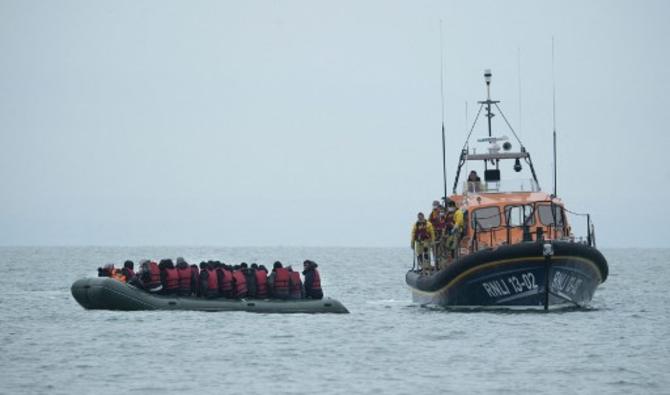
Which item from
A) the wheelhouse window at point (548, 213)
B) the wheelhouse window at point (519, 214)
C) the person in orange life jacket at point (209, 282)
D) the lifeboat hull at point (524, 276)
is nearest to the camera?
the lifeboat hull at point (524, 276)

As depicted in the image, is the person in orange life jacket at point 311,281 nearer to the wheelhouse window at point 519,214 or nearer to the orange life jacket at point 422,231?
the orange life jacket at point 422,231

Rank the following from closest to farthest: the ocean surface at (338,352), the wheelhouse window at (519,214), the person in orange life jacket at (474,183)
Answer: the ocean surface at (338,352)
the wheelhouse window at (519,214)
the person in orange life jacket at (474,183)

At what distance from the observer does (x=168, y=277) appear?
112 feet

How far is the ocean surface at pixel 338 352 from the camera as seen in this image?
2344cm

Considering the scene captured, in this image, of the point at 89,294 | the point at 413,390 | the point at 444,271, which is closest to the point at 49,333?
the point at 89,294

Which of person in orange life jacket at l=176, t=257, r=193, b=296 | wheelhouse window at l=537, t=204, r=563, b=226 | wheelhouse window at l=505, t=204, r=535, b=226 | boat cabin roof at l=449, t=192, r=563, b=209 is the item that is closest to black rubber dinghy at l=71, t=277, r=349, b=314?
person in orange life jacket at l=176, t=257, r=193, b=296

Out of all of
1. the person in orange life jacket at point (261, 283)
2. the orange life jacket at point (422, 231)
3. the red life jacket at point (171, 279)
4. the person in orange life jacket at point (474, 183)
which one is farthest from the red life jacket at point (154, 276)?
the person in orange life jacket at point (474, 183)

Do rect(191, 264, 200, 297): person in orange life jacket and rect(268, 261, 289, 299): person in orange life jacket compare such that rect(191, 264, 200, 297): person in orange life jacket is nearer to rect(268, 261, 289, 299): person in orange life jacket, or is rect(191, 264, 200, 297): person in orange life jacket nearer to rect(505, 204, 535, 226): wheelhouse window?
rect(268, 261, 289, 299): person in orange life jacket

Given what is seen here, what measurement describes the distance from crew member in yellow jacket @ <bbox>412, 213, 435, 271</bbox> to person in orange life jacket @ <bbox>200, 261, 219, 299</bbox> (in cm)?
576

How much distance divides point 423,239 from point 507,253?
5.38 m

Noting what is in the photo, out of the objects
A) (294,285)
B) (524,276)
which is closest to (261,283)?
(294,285)

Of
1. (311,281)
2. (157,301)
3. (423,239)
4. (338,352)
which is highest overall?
(423,239)

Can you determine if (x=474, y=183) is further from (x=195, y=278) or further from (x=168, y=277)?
(x=168, y=277)

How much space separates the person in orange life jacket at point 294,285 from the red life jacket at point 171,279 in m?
2.76
